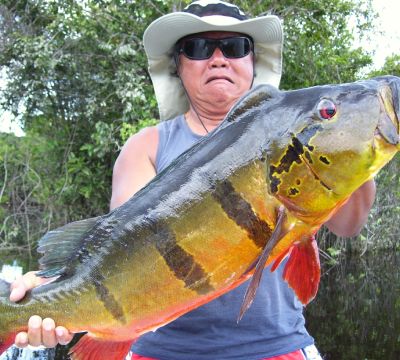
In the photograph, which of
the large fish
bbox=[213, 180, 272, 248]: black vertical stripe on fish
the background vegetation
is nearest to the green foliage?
the background vegetation

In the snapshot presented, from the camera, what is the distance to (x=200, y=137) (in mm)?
2496

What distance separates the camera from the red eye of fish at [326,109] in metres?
1.62

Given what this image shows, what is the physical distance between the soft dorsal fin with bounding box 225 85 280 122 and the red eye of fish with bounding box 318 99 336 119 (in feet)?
0.68

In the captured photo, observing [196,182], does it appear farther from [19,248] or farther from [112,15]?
[19,248]

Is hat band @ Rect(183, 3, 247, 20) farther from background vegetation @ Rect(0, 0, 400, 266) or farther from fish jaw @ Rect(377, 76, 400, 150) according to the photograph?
background vegetation @ Rect(0, 0, 400, 266)

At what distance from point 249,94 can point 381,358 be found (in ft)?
22.5

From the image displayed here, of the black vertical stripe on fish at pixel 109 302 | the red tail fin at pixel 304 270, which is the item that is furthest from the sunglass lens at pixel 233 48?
the black vertical stripe on fish at pixel 109 302

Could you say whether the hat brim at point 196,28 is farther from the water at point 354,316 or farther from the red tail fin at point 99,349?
the water at point 354,316

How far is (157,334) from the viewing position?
227 cm

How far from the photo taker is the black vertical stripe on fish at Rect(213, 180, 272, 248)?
1628 millimetres

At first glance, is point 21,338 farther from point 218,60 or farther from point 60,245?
point 218,60

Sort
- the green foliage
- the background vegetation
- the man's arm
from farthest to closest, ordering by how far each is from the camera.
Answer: the green foliage
the background vegetation
the man's arm

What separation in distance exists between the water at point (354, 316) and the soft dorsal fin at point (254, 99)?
464cm

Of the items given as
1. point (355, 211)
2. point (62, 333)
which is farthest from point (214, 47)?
point (62, 333)
